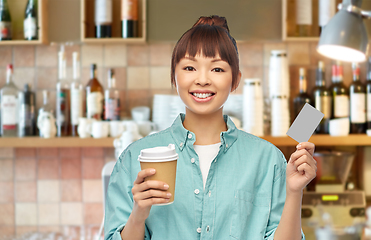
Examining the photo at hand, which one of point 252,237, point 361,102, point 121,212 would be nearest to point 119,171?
point 121,212

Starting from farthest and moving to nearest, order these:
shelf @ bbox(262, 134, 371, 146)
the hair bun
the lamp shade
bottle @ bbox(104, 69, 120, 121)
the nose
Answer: bottle @ bbox(104, 69, 120, 121) → shelf @ bbox(262, 134, 371, 146) → the lamp shade → the hair bun → the nose

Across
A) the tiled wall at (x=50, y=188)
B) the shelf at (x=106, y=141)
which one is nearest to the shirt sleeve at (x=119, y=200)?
the shelf at (x=106, y=141)

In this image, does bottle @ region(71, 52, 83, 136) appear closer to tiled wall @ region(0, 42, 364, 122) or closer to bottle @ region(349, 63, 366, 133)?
tiled wall @ region(0, 42, 364, 122)

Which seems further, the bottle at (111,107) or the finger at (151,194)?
the bottle at (111,107)

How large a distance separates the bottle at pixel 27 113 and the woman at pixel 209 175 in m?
1.36

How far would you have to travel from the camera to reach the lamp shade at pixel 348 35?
1.02 m

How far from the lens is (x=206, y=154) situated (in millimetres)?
853

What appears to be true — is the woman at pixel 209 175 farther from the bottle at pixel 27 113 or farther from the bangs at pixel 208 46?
the bottle at pixel 27 113

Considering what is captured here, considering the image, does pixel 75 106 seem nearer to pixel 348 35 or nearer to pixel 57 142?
pixel 57 142

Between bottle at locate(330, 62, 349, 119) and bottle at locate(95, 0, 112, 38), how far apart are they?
1.20 m

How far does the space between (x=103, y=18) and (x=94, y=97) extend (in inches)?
16.1

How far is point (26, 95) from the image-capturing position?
6.86ft

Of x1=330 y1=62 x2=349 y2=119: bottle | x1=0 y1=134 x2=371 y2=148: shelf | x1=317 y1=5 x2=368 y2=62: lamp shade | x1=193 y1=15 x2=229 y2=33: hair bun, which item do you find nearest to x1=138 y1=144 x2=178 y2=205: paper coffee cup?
x1=193 y1=15 x2=229 y2=33: hair bun

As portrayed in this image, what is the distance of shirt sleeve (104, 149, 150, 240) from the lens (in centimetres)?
82
